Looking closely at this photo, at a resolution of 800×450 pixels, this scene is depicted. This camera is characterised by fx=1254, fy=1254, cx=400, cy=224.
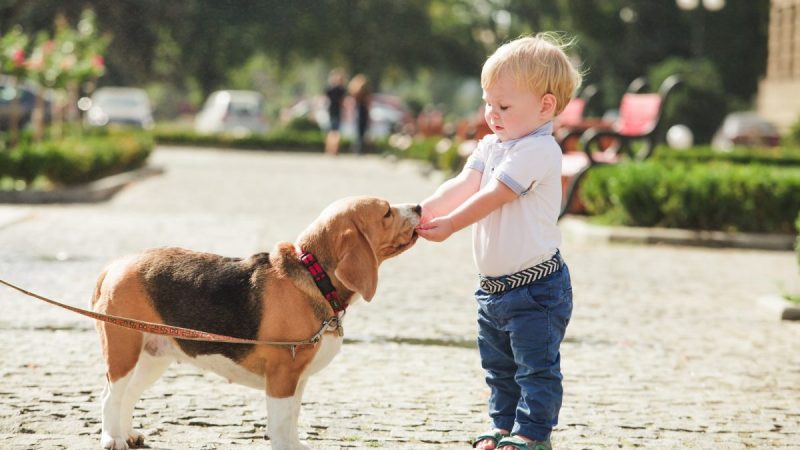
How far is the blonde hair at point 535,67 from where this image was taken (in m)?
4.53

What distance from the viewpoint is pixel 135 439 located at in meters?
4.70

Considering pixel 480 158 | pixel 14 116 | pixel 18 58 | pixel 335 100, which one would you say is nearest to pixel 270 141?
pixel 335 100

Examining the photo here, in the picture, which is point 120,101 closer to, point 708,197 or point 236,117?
point 236,117

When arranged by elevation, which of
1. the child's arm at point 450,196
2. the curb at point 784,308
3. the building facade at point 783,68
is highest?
the building facade at point 783,68

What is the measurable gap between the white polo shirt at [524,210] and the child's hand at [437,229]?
20cm

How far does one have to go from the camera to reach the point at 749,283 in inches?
411

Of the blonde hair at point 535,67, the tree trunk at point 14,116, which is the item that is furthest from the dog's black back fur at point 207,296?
the tree trunk at point 14,116

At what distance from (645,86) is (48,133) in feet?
43.0

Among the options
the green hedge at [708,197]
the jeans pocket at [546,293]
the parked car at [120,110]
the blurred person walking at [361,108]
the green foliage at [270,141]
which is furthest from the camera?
the parked car at [120,110]

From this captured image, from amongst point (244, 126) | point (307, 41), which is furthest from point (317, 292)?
point (307, 41)

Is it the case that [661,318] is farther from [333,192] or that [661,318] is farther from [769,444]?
[333,192]

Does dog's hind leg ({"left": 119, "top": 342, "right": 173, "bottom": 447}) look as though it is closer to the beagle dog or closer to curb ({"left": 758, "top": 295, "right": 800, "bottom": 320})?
the beagle dog

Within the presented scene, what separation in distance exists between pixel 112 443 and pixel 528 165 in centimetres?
182

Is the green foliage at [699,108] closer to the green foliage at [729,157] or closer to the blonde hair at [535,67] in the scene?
the green foliage at [729,157]
